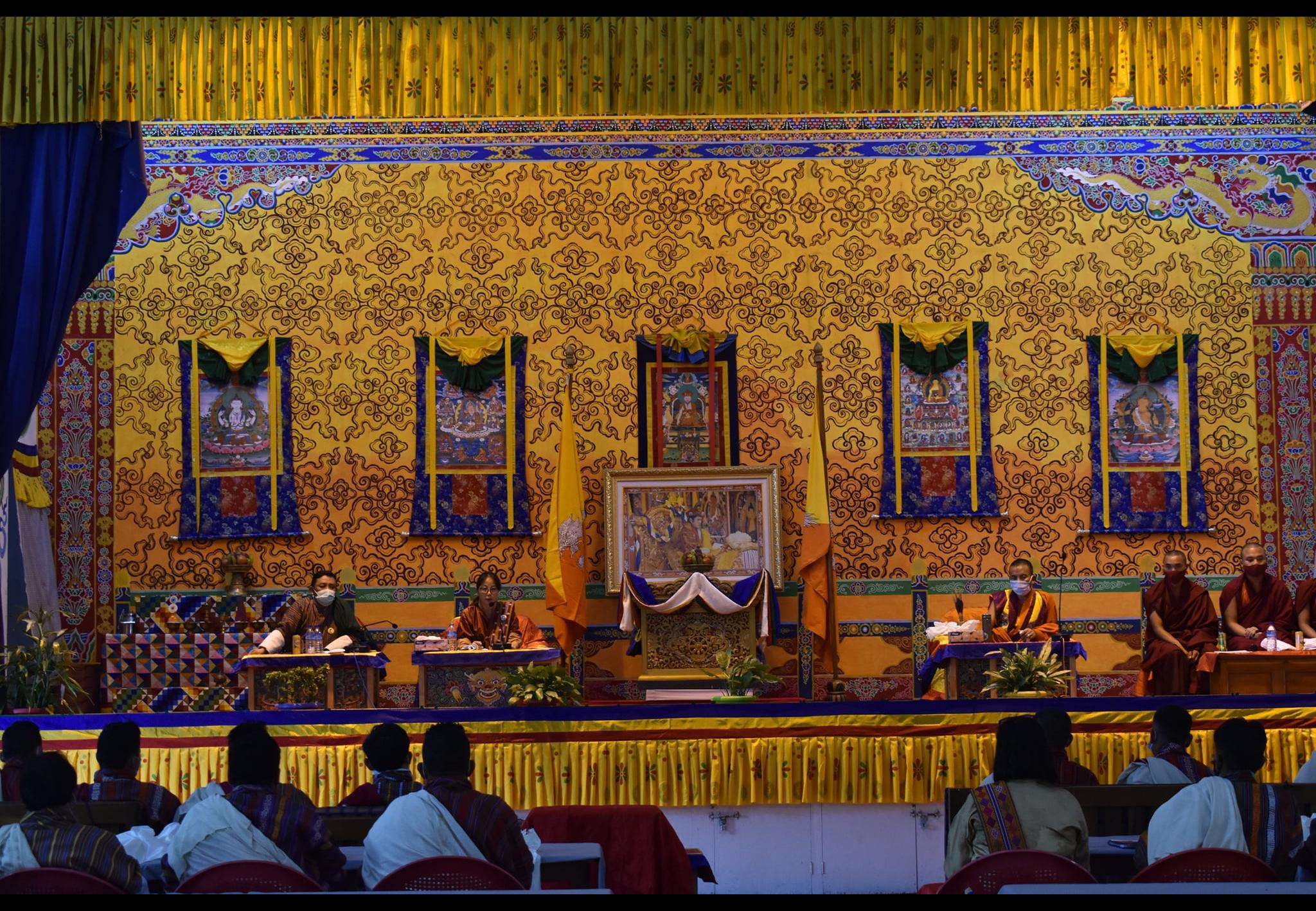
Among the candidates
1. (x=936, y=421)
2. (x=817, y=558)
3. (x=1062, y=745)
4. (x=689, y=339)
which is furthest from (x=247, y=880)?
(x=936, y=421)

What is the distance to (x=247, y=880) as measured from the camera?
4.19 metres

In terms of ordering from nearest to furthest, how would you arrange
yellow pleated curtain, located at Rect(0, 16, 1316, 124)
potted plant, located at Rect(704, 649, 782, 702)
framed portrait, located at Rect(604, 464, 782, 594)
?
yellow pleated curtain, located at Rect(0, 16, 1316, 124) → potted plant, located at Rect(704, 649, 782, 702) → framed portrait, located at Rect(604, 464, 782, 594)

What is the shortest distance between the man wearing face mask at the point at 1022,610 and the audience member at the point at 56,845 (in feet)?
24.9

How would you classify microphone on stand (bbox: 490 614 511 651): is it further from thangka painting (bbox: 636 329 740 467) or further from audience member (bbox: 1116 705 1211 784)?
audience member (bbox: 1116 705 1211 784)

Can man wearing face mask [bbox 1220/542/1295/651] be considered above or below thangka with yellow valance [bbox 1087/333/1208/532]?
below

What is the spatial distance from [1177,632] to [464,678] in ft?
17.3

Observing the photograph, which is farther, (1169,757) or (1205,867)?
(1169,757)

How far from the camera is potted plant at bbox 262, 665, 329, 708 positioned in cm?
990

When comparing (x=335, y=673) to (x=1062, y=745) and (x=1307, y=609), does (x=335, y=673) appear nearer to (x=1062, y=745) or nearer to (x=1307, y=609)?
(x=1062, y=745)

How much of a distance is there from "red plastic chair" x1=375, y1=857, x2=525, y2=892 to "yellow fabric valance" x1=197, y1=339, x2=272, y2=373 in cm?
922

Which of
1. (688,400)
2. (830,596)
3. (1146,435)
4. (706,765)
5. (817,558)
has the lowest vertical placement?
(706,765)

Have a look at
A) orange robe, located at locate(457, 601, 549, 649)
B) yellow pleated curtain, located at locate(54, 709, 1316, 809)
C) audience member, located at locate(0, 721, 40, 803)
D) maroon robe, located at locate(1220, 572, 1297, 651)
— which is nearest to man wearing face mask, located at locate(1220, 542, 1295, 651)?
maroon robe, located at locate(1220, 572, 1297, 651)
